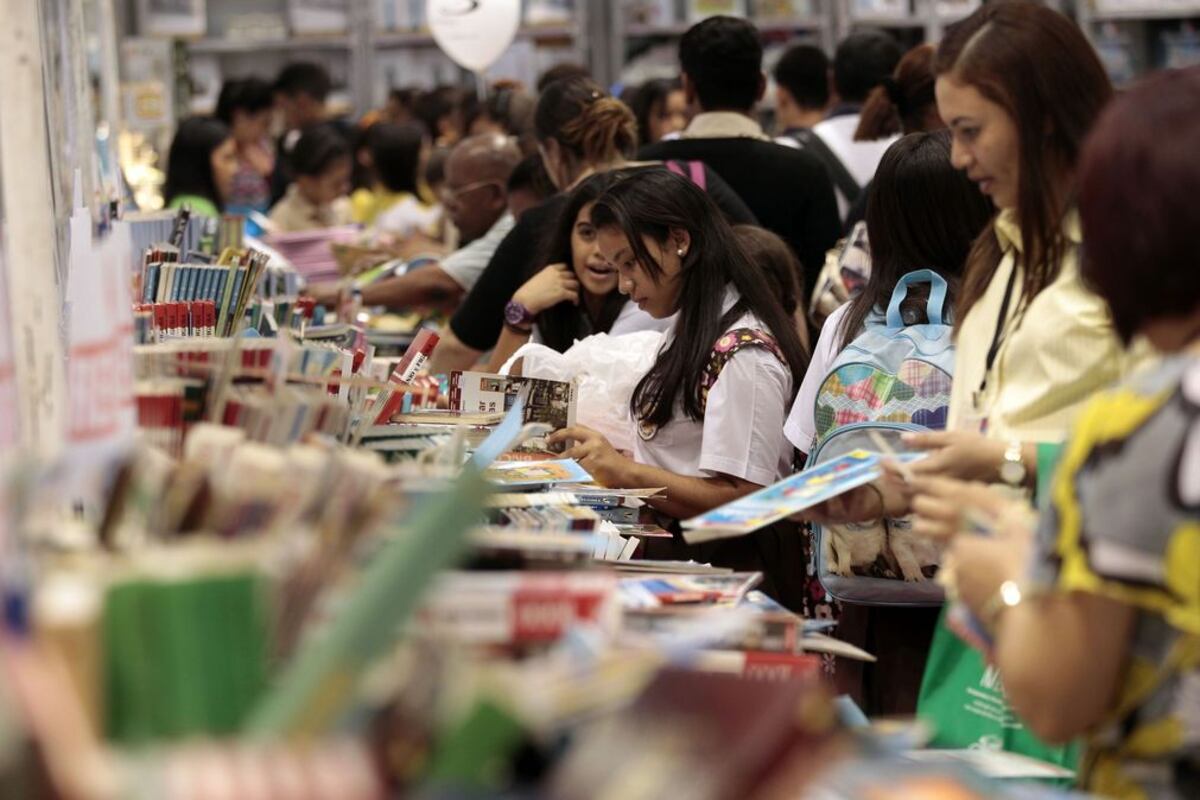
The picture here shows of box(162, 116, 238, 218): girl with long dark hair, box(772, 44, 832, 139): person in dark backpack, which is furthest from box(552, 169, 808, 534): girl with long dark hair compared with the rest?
box(162, 116, 238, 218): girl with long dark hair

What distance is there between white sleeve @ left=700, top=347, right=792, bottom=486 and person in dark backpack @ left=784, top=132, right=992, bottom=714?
6.8 inches

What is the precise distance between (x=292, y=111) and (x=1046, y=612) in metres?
8.47

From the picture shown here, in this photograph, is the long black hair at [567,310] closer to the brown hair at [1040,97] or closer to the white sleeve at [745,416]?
the white sleeve at [745,416]

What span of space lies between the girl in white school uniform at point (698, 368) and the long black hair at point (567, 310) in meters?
0.62

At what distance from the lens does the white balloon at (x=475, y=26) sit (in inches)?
276

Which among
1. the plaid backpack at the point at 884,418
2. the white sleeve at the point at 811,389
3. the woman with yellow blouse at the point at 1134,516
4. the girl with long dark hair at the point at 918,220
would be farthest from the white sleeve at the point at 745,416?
the woman with yellow blouse at the point at 1134,516

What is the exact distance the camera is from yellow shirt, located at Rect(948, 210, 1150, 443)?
80.0 inches

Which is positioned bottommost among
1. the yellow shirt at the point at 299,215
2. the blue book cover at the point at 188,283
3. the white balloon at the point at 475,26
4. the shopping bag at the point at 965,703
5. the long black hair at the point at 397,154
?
the shopping bag at the point at 965,703

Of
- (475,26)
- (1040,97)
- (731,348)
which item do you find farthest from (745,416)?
(475,26)

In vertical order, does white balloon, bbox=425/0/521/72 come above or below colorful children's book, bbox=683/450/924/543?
above

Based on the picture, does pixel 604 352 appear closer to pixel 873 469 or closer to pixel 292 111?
pixel 873 469

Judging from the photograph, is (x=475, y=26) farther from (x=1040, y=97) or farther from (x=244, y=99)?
(x=1040, y=97)

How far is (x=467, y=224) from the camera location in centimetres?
575

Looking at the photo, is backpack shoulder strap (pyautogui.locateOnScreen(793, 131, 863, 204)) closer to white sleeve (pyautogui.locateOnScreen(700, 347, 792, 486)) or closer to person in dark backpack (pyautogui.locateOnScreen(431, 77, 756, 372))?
person in dark backpack (pyautogui.locateOnScreen(431, 77, 756, 372))
